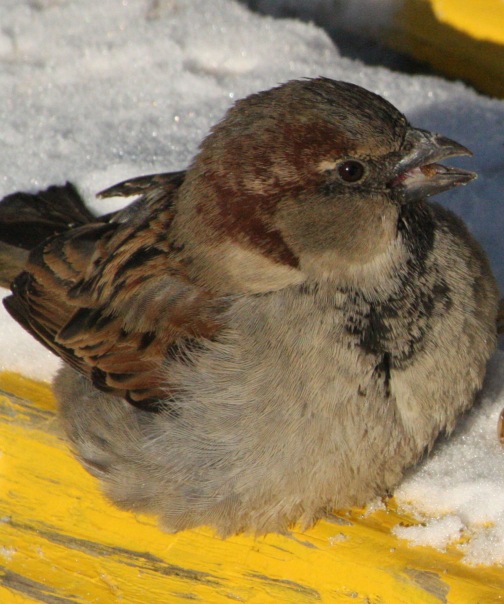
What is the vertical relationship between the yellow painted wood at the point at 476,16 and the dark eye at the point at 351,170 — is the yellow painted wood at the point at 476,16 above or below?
below

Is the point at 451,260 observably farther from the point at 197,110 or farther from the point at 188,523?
the point at 197,110

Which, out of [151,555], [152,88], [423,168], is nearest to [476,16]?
[152,88]

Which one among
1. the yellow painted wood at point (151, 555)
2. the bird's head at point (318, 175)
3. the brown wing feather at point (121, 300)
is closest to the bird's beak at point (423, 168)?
the bird's head at point (318, 175)

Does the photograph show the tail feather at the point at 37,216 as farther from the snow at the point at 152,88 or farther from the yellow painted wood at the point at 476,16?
the yellow painted wood at the point at 476,16

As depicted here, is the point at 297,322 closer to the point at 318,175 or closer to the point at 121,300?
the point at 318,175

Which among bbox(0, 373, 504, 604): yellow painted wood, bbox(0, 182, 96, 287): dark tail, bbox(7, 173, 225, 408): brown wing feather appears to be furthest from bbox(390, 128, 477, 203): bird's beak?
bbox(0, 182, 96, 287): dark tail

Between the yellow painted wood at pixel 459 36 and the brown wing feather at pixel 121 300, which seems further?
the yellow painted wood at pixel 459 36
